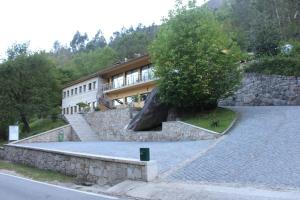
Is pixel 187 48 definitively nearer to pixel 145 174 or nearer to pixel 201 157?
pixel 201 157

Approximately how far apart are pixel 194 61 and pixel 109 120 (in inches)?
514

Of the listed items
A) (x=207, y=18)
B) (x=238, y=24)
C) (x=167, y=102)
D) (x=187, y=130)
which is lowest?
(x=187, y=130)

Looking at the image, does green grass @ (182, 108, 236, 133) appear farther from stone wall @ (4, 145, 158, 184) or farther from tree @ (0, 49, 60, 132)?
tree @ (0, 49, 60, 132)

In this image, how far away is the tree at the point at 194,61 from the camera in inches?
1024

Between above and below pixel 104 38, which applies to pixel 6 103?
below

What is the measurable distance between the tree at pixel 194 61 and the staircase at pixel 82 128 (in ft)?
41.9

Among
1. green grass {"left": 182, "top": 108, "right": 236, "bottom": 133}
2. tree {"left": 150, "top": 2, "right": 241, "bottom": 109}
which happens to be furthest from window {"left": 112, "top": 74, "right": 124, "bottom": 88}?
green grass {"left": 182, "top": 108, "right": 236, "bottom": 133}

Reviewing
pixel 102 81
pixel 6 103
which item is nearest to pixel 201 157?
pixel 6 103

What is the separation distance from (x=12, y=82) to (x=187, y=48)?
29380 mm

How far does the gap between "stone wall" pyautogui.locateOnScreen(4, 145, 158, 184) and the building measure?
19.8 metres

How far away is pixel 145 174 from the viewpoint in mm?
11977

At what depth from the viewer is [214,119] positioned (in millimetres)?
24094

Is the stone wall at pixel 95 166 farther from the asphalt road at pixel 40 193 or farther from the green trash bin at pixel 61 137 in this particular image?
Answer: the green trash bin at pixel 61 137

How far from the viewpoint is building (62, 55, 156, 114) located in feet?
150
